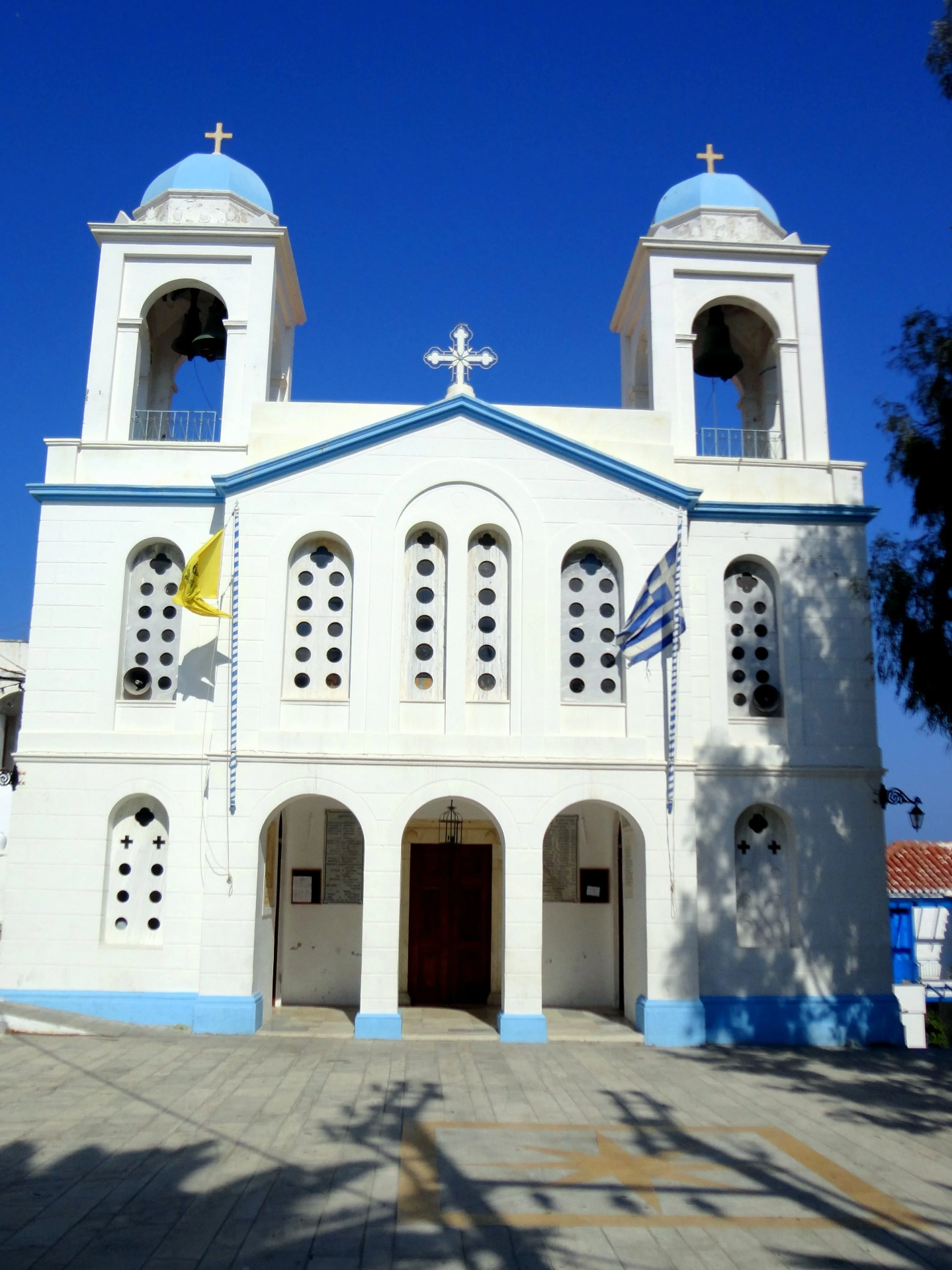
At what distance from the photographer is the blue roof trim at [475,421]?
14719 millimetres

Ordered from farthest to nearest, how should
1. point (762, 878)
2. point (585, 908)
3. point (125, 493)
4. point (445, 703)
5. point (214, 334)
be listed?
point (214, 334) < point (585, 908) < point (125, 493) < point (762, 878) < point (445, 703)

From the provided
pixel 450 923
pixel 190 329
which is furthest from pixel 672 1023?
pixel 190 329

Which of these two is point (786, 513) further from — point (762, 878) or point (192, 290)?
point (192, 290)

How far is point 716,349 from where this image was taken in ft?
56.1

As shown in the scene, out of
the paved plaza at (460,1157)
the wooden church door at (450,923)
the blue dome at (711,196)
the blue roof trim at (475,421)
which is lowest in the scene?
the paved plaza at (460,1157)

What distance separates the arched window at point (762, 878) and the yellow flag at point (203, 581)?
7.99 metres

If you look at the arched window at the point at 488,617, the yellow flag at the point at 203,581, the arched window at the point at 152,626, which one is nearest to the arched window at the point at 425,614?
the arched window at the point at 488,617

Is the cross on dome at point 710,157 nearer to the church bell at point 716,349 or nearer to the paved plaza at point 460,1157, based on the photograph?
the church bell at point 716,349

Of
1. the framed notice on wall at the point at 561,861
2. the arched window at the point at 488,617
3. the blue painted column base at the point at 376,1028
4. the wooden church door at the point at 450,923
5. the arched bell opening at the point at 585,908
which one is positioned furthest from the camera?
the framed notice on wall at the point at 561,861

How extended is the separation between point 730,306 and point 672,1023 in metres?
11.6

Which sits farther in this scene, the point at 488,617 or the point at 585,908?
the point at 585,908

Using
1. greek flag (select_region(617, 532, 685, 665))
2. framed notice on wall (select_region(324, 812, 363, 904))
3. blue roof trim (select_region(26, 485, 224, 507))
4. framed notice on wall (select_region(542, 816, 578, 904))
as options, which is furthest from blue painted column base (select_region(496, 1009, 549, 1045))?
blue roof trim (select_region(26, 485, 224, 507))

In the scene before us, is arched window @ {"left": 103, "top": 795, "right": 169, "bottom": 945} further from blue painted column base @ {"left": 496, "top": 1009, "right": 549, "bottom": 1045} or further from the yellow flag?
blue painted column base @ {"left": 496, "top": 1009, "right": 549, "bottom": 1045}

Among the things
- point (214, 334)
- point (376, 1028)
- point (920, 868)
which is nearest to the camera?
point (376, 1028)
